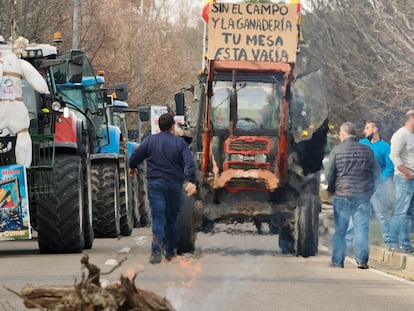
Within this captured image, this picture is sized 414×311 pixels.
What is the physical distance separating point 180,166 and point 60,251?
2.39 metres

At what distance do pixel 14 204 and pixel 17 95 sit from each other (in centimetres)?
131

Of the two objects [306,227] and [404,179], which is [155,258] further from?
[404,179]

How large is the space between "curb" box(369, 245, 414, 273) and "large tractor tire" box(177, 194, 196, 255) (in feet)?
8.73

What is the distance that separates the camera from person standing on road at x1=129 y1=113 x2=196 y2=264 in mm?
13836

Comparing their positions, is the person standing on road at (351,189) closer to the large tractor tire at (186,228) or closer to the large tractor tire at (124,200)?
the large tractor tire at (186,228)

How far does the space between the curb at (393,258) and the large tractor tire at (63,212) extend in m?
4.10

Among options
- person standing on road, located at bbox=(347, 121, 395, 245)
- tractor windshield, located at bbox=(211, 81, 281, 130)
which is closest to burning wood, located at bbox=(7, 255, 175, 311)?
tractor windshield, located at bbox=(211, 81, 281, 130)

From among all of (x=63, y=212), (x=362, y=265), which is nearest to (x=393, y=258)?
(x=362, y=265)

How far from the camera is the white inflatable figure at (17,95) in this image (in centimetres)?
1410

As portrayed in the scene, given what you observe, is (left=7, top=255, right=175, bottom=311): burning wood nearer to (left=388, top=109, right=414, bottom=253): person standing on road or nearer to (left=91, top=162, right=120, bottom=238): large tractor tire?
(left=388, top=109, right=414, bottom=253): person standing on road

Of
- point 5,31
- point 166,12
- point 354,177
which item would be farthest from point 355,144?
point 166,12

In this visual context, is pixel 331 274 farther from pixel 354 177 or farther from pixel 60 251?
pixel 60 251

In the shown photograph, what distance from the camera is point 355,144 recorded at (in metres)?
14.7

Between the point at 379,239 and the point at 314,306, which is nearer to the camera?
the point at 314,306
